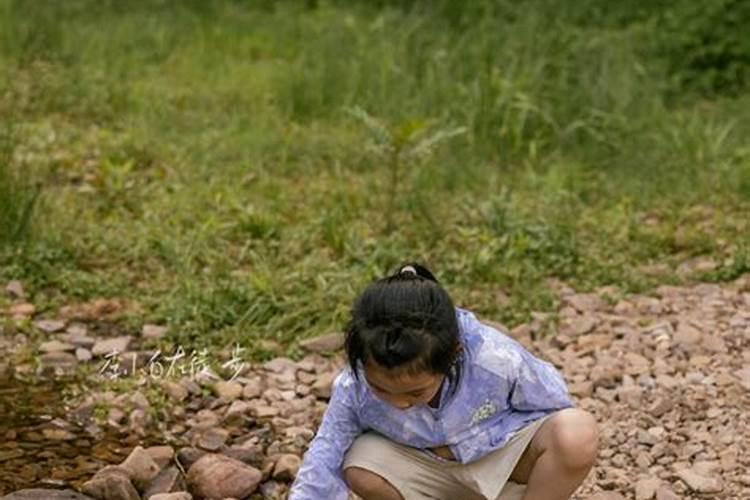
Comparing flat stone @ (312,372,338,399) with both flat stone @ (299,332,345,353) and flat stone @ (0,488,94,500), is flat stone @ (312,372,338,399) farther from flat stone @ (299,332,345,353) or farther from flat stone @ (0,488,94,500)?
flat stone @ (0,488,94,500)

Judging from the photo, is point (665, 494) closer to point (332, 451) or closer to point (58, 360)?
point (332, 451)

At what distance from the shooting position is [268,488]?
3777mm

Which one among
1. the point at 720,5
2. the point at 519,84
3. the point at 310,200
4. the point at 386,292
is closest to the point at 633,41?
the point at 720,5

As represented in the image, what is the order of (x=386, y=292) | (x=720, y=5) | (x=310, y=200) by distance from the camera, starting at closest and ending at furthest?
(x=386, y=292) < (x=310, y=200) < (x=720, y=5)

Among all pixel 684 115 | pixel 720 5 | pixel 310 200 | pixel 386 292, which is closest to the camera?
pixel 386 292

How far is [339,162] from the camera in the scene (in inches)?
239

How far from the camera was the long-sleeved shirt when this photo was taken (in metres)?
3.13

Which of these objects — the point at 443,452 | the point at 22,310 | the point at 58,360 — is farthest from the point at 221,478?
the point at 22,310

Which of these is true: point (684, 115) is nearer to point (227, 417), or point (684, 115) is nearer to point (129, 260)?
point (129, 260)

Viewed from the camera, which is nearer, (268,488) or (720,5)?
(268,488)

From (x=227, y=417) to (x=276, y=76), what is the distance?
3097mm

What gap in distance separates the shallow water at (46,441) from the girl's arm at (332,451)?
0.81m

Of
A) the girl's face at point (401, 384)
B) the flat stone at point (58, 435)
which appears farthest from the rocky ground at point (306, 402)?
the girl's face at point (401, 384)

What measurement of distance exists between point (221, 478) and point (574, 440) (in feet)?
3.21
